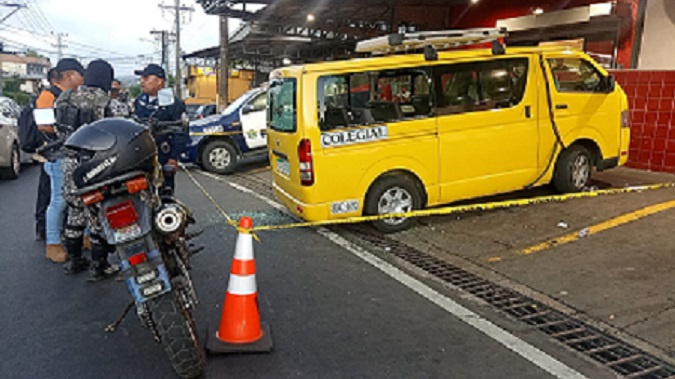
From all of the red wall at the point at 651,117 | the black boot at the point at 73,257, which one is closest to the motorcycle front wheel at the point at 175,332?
the black boot at the point at 73,257

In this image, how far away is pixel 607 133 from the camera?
24.1 ft

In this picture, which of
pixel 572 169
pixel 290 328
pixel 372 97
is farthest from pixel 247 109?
pixel 290 328

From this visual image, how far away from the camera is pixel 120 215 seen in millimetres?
3021

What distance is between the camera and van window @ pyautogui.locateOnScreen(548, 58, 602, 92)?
6902mm

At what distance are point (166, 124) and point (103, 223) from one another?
167cm

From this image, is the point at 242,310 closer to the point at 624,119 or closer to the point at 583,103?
the point at 583,103

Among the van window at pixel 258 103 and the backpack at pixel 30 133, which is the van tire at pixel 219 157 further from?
the backpack at pixel 30 133

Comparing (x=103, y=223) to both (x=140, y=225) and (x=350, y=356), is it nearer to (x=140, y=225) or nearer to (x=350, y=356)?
(x=140, y=225)

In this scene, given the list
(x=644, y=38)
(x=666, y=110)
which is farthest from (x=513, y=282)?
(x=644, y=38)

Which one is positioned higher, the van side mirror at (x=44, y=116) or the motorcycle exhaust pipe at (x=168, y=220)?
the van side mirror at (x=44, y=116)

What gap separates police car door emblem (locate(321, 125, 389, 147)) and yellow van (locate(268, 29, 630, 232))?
0.01m

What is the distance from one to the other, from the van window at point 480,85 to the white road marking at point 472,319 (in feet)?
6.36

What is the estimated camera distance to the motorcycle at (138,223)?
2.99m

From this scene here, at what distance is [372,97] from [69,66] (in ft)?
10.4
